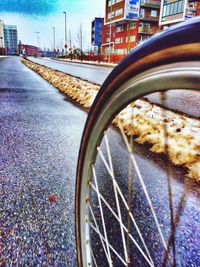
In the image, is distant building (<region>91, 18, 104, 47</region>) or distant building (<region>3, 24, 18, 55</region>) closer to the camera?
distant building (<region>91, 18, 104, 47</region>)

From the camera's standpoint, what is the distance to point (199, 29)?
42cm

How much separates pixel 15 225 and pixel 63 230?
12.5 inches

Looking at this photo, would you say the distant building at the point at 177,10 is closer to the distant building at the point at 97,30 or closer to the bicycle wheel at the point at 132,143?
the distant building at the point at 97,30

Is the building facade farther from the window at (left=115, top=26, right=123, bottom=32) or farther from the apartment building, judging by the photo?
the apartment building

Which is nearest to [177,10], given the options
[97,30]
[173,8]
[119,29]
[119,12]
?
[173,8]

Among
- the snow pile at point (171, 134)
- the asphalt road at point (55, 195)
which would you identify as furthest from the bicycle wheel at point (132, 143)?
the snow pile at point (171, 134)

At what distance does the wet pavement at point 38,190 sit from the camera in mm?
1334

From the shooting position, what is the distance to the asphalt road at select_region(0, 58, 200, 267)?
1.34 meters

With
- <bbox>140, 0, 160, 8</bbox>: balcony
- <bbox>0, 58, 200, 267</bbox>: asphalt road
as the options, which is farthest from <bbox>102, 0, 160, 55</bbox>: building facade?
<bbox>0, 58, 200, 267</bbox>: asphalt road

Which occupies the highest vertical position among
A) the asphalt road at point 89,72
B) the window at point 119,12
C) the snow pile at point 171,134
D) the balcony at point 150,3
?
the balcony at point 150,3

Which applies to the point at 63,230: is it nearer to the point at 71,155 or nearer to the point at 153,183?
the point at 153,183

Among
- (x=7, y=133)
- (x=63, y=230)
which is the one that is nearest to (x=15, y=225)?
(x=63, y=230)

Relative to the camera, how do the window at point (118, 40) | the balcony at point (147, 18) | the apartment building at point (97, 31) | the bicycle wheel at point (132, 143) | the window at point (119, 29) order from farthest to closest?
1. the apartment building at point (97, 31)
2. the window at point (119, 29)
3. the window at point (118, 40)
4. the balcony at point (147, 18)
5. the bicycle wheel at point (132, 143)

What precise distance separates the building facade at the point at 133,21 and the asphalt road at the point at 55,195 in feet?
152
